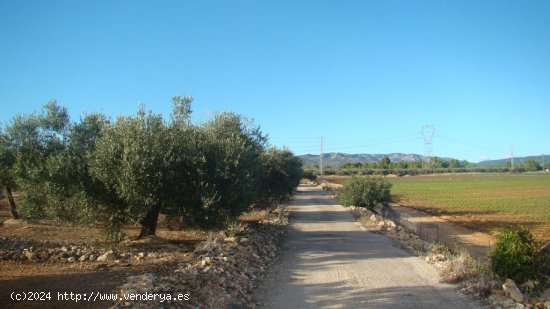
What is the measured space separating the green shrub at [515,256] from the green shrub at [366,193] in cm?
2595

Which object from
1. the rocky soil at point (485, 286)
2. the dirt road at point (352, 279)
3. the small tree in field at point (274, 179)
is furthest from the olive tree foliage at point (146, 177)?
the small tree in field at point (274, 179)

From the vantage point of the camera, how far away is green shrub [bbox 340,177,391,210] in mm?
38825

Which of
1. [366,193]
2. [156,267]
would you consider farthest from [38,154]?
[366,193]

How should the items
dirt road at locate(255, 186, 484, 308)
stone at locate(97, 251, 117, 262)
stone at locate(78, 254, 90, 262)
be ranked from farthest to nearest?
1. stone at locate(78, 254, 90, 262)
2. stone at locate(97, 251, 117, 262)
3. dirt road at locate(255, 186, 484, 308)

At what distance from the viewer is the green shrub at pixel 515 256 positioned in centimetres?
1200

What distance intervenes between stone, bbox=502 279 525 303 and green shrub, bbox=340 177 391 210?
27843 mm

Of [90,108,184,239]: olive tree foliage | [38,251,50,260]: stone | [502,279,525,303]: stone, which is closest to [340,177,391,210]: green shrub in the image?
[90,108,184,239]: olive tree foliage

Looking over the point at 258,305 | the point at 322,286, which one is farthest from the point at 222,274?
the point at 322,286

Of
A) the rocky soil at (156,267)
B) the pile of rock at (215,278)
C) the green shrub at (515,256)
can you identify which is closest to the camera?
the pile of rock at (215,278)

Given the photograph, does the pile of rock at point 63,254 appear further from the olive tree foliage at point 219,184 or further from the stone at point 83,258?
the olive tree foliage at point 219,184

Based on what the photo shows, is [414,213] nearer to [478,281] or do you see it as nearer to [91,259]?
[478,281]

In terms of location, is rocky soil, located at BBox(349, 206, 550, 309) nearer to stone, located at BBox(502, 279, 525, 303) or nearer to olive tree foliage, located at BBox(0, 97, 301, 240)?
stone, located at BBox(502, 279, 525, 303)

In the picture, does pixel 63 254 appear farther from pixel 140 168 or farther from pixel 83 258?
pixel 140 168

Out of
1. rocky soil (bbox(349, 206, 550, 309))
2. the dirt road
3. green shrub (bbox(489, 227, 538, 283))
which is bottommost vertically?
the dirt road
